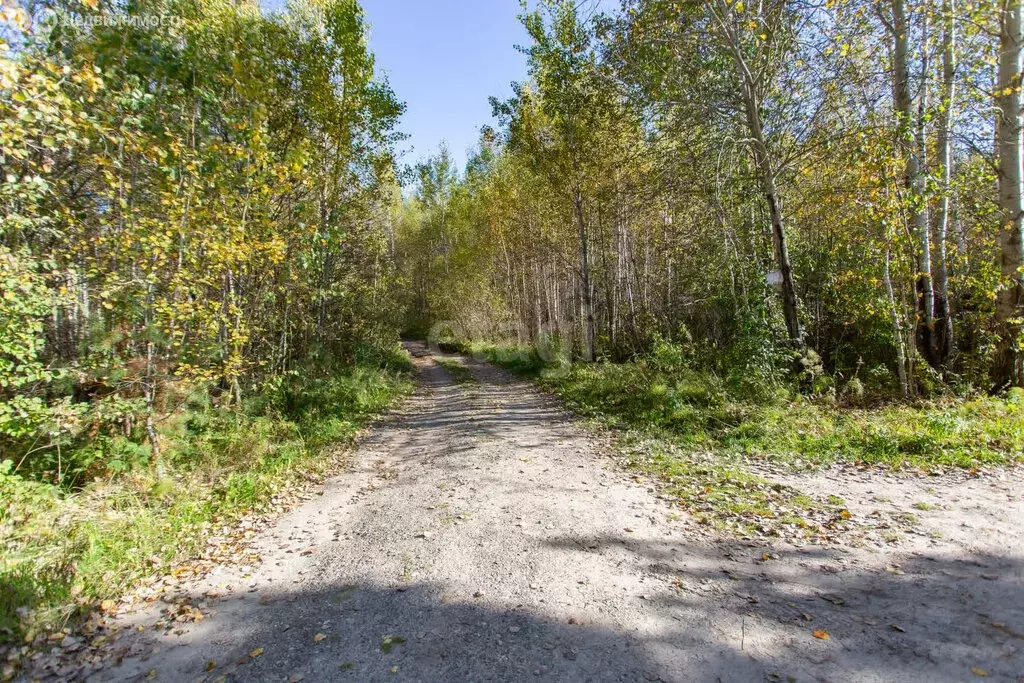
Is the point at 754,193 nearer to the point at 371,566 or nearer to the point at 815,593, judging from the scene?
the point at 815,593

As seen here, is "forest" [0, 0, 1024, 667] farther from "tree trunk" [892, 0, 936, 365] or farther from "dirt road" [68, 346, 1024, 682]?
"dirt road" [68, 346, 1024, 682]

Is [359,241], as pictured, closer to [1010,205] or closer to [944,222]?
[944,222]

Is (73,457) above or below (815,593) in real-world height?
above

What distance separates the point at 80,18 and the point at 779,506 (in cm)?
1145

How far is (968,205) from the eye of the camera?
446 inches

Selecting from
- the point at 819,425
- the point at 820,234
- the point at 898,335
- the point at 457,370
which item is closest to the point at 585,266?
the point at 820,234

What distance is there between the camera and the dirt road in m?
3.07

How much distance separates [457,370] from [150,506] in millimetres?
16256

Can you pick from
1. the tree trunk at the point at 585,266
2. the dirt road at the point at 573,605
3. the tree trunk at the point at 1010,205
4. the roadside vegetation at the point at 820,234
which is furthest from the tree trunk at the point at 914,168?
the tree trunk at the point at 585,266

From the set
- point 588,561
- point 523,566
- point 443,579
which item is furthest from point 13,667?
point 588,561

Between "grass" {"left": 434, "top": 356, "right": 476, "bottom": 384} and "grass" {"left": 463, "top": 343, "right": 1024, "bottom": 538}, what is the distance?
8.08 meters

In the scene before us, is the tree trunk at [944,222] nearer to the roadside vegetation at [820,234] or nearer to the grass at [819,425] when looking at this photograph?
the roadside vegetation at [820,234]

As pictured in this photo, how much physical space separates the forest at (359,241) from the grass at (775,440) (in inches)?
2.7

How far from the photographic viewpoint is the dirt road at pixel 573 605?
3066mm
